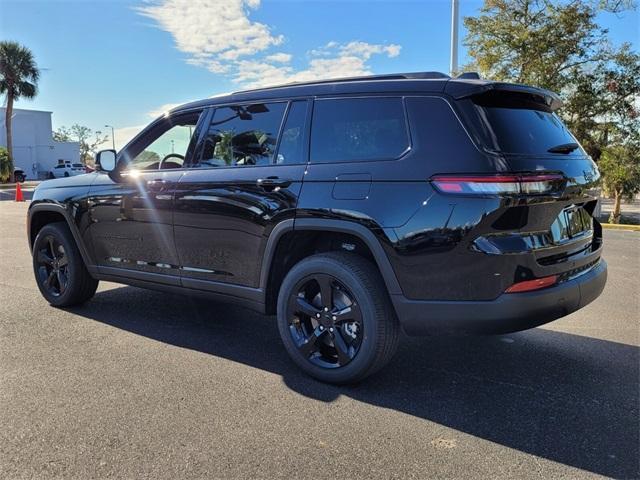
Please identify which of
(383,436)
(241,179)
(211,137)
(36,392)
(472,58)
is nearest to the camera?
(383,436)

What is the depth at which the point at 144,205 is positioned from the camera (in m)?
4.45

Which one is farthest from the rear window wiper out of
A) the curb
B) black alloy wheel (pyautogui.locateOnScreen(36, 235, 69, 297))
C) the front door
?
the curb

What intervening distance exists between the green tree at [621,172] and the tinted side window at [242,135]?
15.2 m

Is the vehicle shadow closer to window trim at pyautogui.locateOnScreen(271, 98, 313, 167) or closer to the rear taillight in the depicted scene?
the rear taillight

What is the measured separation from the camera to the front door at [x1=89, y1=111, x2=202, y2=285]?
4348 mm

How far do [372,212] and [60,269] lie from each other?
139 inches

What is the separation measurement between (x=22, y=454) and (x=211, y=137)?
2.50 meters

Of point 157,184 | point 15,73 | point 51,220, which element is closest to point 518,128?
point 157,184

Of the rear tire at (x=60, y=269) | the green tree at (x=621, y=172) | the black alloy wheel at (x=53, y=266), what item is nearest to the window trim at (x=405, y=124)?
the rear tire at (x=60, y=269)

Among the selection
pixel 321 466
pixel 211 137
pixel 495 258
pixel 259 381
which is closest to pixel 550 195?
pixel 495 258

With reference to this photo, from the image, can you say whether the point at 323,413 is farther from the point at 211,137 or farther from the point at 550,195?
the point at 211,137

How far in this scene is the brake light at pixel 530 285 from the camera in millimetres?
2910

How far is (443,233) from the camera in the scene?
296cm

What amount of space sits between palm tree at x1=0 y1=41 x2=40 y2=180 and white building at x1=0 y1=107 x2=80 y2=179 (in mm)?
14654
